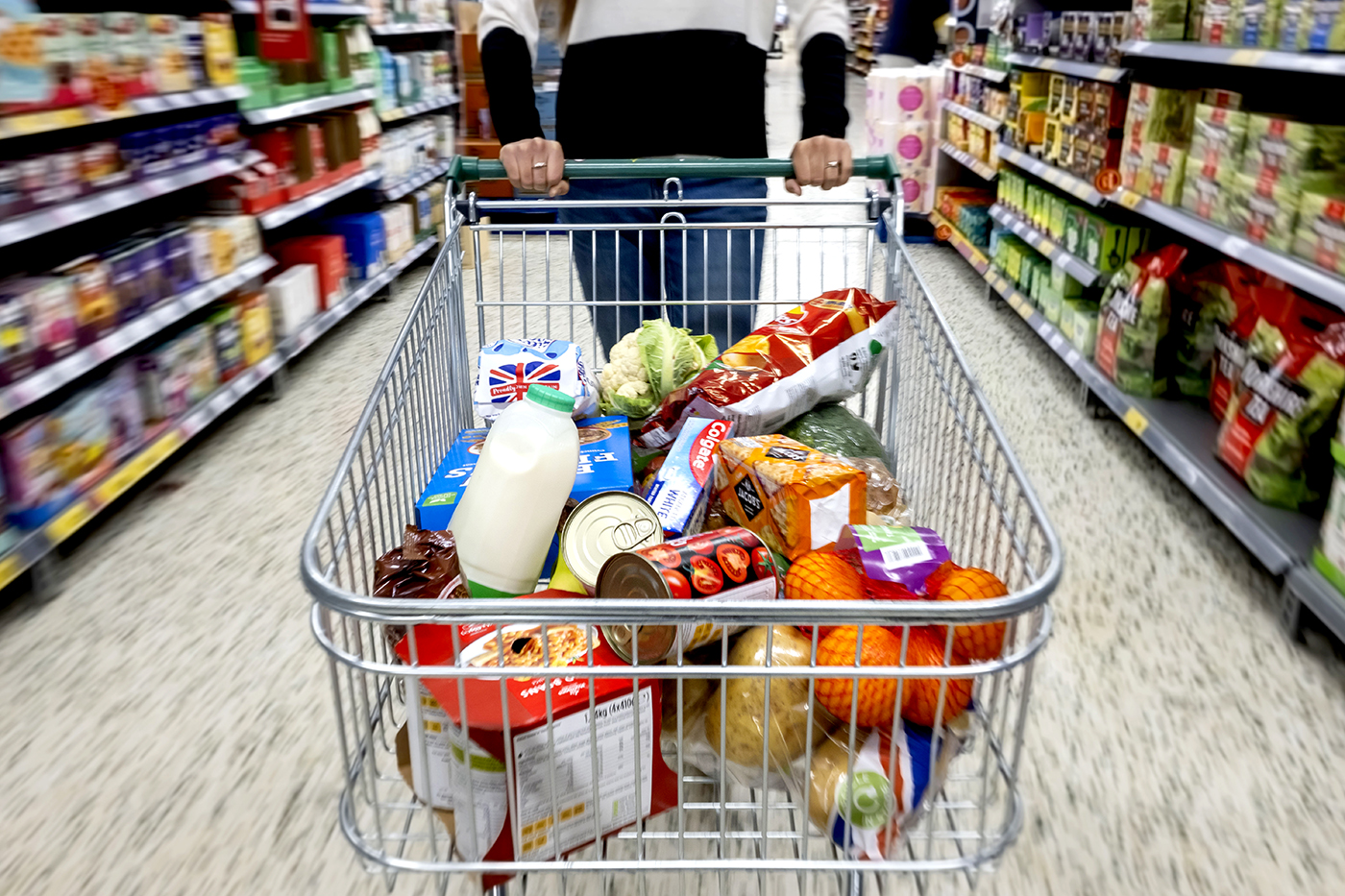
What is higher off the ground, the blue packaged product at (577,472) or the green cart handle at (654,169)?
the green cart handle at (654,169)

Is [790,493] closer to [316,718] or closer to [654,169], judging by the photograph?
[654,169]

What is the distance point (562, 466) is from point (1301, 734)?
153 centimetres

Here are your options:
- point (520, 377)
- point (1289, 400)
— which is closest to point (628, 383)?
point (520, 377)

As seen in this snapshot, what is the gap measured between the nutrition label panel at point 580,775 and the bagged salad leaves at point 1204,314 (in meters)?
2.22

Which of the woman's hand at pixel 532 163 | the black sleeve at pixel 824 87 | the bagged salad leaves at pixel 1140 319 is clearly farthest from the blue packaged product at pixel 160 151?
the bagged salad leaves at pixel 1140 319

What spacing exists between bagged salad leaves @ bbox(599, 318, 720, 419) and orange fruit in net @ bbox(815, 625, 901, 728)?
0.71 metres

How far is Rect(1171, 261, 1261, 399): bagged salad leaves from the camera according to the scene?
8.34ft

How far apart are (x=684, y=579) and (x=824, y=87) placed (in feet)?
3.96

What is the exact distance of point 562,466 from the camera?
1.10 m

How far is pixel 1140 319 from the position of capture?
2.89 metres

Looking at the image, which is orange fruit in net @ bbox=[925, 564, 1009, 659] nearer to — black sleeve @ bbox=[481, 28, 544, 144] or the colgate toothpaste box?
the colgate toothpaste box

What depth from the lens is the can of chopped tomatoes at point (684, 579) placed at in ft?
2.84

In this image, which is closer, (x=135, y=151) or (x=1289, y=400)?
(x=1289, y=400)

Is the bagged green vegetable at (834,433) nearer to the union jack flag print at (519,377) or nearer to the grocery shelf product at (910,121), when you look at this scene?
the union jack flag print at (519,377)
